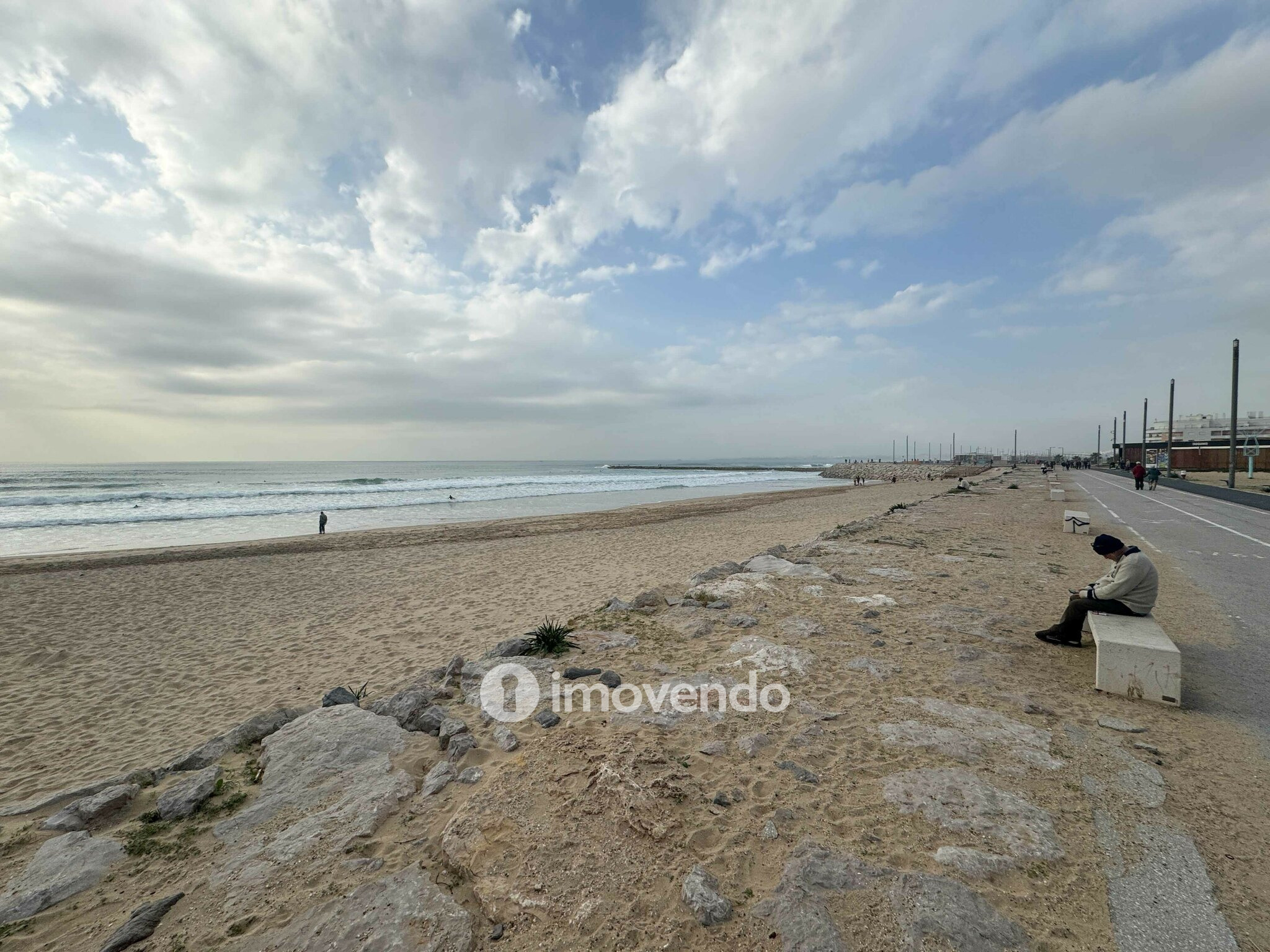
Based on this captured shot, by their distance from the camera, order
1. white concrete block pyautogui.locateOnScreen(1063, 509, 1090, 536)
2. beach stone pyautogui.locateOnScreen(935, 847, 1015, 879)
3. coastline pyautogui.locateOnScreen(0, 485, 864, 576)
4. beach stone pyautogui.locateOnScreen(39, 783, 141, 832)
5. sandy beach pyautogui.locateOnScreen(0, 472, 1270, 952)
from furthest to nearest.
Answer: coastline pyautogui.locateOnScreen(0, 485, 864, 576) < white concrete block pyautogui.locateOnScreen(1063, 509, 1090, 536) < beach stone pyautogui.locateOnScreen(39, 783, 141, 832) < beach stone pyautogui.locateOnScreen(935, 847, 1015, 879) < sandy beach pyautogui.locateOnScreen(0, 472, 1270, 952)

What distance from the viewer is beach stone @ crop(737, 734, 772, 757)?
3.54m

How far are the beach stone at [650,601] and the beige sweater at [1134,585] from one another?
4.78 meters

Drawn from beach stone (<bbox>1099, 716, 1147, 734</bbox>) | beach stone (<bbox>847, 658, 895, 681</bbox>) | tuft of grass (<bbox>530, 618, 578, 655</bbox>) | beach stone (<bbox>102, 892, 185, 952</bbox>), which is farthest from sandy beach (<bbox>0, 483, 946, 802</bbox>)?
beach stone (<bbox>1099, 716, 1147, 734</bbox>)

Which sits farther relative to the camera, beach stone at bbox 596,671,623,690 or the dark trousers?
the dark trousers

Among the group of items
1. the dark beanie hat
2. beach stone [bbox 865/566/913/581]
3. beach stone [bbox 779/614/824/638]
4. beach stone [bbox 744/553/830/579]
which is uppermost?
the dark beanie hat

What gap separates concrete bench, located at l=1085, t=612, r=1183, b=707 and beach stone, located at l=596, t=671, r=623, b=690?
4071 millimetres

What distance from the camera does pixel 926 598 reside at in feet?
23.9

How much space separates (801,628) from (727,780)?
3142 millimetres

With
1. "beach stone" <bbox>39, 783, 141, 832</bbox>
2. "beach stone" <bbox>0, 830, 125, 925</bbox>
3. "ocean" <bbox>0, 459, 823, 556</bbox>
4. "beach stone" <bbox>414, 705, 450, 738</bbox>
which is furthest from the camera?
"ocean" <bbox>0, 459, 823, 556</bbox>

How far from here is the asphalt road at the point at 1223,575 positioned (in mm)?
4312

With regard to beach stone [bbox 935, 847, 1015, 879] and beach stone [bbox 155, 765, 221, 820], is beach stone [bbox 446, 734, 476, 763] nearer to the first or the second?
beach stone [bbox 155, 765, 221, 820]

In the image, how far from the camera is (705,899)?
237 centimetres

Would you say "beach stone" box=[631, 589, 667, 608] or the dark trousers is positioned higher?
the dark trousers

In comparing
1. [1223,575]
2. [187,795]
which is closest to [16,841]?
[187,795]
